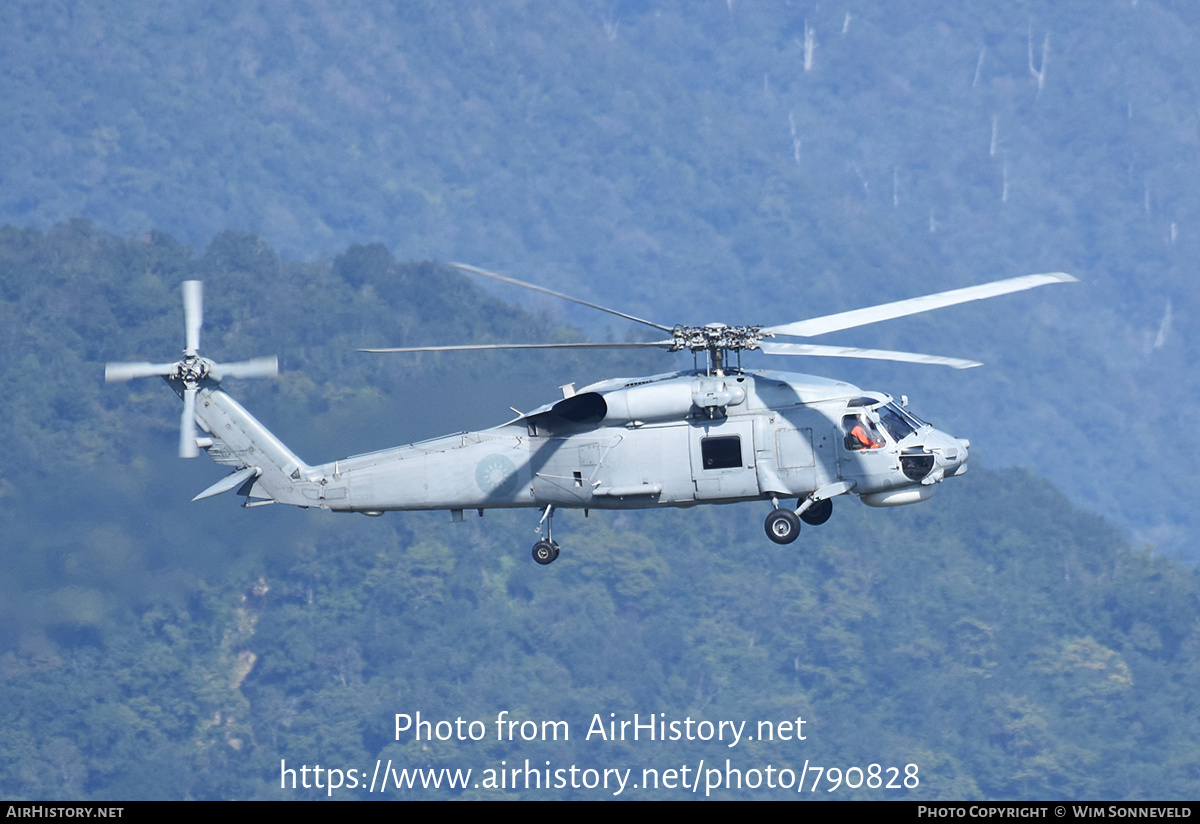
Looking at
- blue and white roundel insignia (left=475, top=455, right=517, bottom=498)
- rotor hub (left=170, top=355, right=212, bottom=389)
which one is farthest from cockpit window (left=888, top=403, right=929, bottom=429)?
rotor hub (left=170, top=355, right=212, bottom=389)

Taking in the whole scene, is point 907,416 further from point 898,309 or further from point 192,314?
point 192,314

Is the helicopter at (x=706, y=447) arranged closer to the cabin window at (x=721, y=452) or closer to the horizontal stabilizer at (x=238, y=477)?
the cabin window at (x=721, y=452)

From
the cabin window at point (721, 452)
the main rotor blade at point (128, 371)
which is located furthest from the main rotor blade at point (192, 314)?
the cabin window at point (721, 452)

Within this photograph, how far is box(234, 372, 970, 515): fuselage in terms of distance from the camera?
128 ft

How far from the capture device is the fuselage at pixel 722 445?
3903 centimetres

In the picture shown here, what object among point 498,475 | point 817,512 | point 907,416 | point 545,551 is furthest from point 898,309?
point 498,475

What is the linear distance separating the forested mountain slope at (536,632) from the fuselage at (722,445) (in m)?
91.7

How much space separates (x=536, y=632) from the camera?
547 ft

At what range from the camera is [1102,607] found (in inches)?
7264

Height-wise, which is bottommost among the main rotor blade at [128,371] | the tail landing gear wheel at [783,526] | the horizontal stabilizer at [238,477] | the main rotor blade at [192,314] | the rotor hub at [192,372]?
the tail landing gear wheel at [783,526]

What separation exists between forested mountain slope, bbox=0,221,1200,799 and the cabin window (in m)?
92.8

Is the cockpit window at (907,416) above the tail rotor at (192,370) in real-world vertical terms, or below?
below

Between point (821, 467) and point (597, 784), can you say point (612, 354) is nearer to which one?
point (597, 784)

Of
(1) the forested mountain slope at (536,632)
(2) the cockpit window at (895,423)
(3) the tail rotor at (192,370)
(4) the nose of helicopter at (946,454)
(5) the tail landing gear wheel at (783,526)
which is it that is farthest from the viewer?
(1) the forested mountain slope at (536,632)
